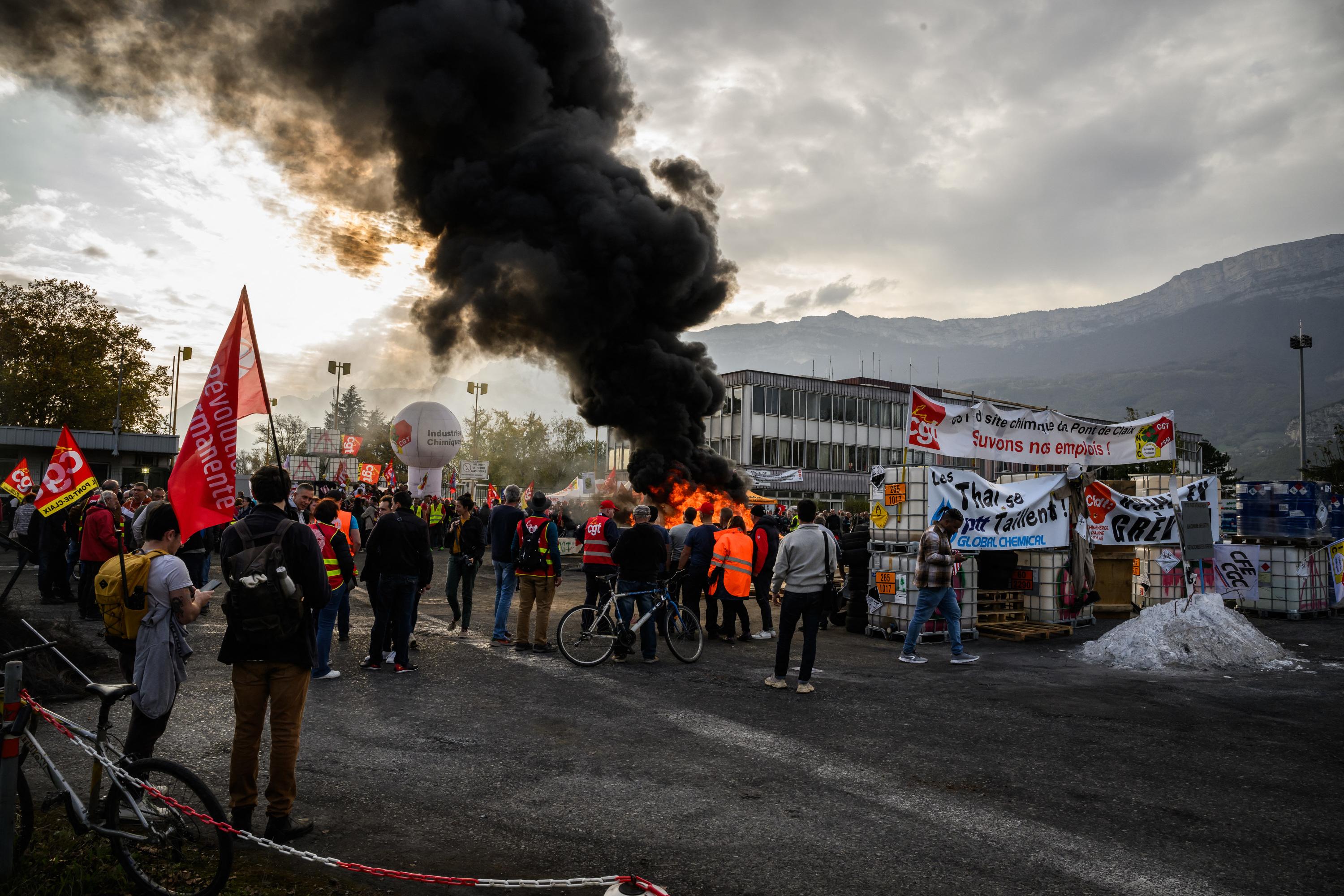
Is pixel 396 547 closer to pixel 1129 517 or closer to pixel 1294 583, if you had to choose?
pixel 1129 517

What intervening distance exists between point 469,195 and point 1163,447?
56.1 feet

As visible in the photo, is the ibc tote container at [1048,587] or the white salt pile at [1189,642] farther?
the ibc tote container at [1048,587]

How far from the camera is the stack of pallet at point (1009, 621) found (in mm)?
10805

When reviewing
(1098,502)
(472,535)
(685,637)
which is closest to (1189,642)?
(1098,502)

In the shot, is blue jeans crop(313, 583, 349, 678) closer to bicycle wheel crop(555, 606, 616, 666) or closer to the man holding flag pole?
bicycle wheel crop(555, 606, 616, 666)

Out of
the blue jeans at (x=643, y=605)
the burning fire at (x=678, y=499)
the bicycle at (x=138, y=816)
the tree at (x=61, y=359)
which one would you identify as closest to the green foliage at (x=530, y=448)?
the tree at (x=61, y=359)

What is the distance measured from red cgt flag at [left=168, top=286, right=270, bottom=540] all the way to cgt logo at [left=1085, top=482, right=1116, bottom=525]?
36.8 feet

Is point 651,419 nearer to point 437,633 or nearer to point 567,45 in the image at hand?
point 567,45

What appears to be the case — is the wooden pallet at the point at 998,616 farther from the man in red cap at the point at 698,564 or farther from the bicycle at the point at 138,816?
the bicycle at the point at 138,816

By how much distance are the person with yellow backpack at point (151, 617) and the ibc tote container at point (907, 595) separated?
8591 mm

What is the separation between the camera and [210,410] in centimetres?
485

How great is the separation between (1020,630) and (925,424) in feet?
9.77

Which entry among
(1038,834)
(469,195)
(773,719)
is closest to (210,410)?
(773,719)

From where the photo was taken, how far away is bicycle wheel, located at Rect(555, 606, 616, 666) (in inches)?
338
